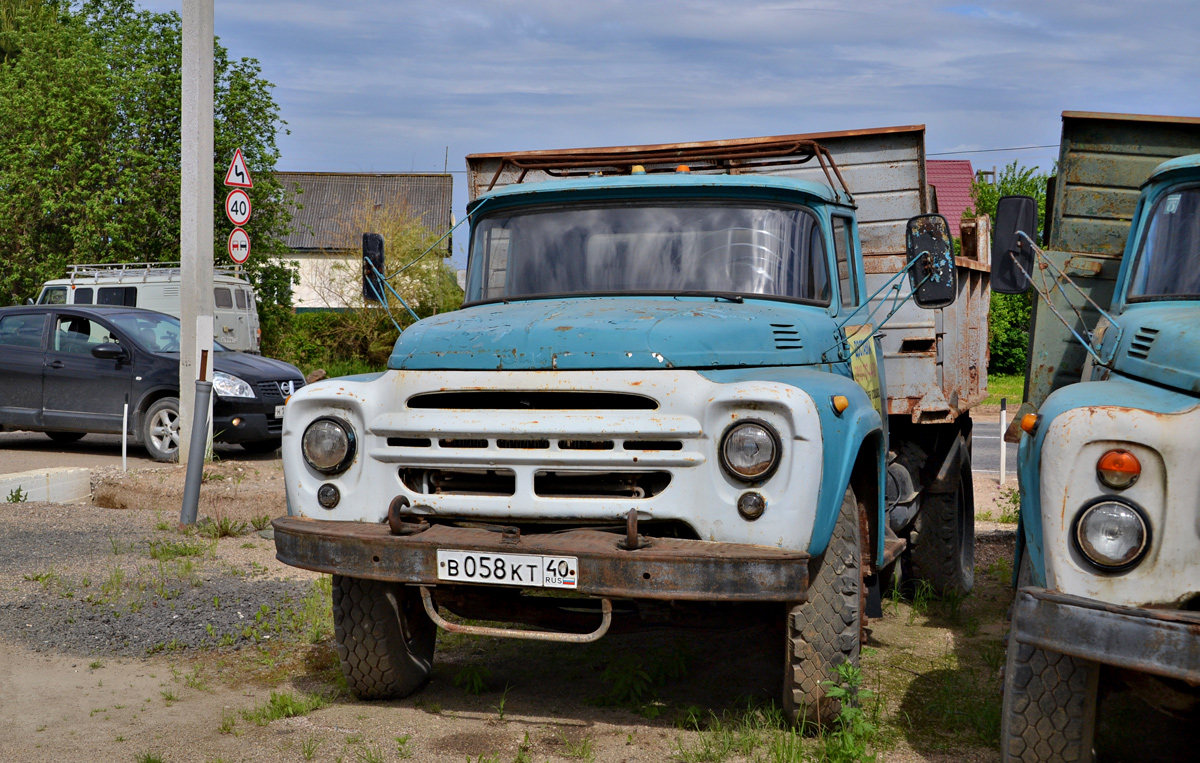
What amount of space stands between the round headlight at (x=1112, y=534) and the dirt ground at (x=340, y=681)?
4.30ft

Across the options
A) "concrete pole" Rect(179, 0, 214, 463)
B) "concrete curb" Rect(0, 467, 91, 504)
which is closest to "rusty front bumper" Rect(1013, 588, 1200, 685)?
"concrete curb" Rect(0, 467, 91, 504)

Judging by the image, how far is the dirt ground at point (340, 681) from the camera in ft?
14.3

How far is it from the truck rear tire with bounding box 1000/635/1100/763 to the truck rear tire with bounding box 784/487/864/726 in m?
0.79

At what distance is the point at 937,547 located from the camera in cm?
714

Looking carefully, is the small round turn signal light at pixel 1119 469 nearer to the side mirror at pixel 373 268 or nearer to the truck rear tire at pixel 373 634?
the truck rear tire at pixel 373 634

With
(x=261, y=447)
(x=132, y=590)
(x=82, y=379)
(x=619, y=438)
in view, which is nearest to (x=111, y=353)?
(x=82, y=379)

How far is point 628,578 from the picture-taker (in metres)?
3.95

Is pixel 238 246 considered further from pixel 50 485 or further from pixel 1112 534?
pixel 1112 534

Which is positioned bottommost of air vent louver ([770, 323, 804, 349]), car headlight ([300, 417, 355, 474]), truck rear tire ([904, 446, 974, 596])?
truck rear tire ([904, 446, 974, 596])

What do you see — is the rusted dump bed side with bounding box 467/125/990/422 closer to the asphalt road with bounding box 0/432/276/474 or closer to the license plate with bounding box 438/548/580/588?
the license plate with bounding box 438/548/580/588

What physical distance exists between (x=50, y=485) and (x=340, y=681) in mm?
5812

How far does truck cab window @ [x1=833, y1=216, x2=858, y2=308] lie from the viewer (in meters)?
5.57

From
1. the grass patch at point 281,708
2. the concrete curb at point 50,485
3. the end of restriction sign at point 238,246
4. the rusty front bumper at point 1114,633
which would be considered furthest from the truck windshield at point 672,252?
the end of restriction sign at point 238,246

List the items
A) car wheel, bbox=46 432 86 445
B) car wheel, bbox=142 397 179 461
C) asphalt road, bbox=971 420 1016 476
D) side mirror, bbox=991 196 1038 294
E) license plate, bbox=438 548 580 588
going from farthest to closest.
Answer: car wheel, bbox=46 432 86 445 < asphalt road, bbox=971 420 1016 476 < car wheel, bbox=142 397 179 461 < side mirror, bbox=991 196 1038 294 < license plate, bbox=438 548 580 588
